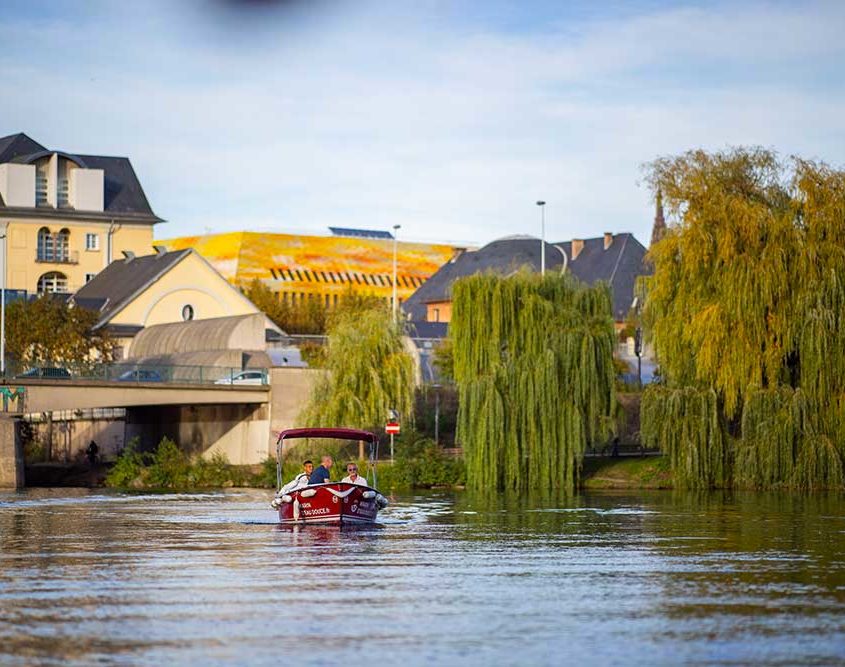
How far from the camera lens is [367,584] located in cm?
2977

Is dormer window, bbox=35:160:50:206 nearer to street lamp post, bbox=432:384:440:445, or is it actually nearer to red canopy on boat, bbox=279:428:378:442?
street lamp post, bbox=432:384:440:445

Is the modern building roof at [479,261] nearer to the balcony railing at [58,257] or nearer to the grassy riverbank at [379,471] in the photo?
the balcony railing at [58,257]

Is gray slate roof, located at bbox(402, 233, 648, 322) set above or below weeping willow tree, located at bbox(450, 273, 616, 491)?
above

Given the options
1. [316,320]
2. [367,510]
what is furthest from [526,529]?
[316,320]

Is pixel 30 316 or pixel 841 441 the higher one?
pixel 30 316

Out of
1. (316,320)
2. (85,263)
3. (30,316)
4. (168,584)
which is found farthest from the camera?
(316,320)

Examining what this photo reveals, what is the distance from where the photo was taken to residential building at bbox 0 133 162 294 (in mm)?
135625

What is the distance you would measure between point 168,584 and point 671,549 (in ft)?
41.1

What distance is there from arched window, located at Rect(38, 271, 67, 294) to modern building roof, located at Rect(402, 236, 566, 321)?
36067mm

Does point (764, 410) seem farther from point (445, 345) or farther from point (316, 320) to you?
point (316, 320)

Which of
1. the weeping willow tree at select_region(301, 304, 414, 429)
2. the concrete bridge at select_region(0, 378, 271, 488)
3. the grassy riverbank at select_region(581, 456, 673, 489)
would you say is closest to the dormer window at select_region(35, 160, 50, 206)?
the concrete bridge at select_region(0, 378, 271, 488)

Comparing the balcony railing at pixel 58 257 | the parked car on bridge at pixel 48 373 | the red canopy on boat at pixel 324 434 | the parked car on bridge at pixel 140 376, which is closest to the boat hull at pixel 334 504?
the red canopy on boat at pixel 324 434

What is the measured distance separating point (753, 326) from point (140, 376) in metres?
32.8

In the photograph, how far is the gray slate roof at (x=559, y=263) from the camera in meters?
150
